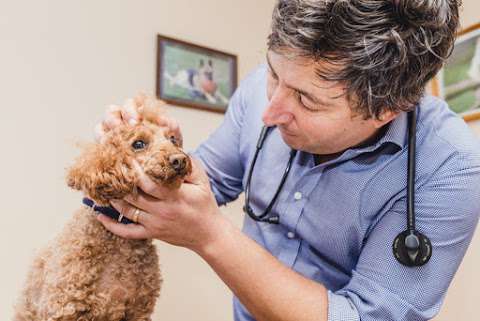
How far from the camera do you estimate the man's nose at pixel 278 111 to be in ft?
2.77

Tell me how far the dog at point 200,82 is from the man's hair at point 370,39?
3.83 ft

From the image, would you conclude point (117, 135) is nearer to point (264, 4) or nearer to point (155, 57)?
point (155, 57)

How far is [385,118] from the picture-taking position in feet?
2.88

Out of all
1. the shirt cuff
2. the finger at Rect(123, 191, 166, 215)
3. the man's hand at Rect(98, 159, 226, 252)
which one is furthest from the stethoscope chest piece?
the finger at Rect(123, 191, 166, 215)

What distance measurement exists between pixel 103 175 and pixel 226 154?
1.45ft

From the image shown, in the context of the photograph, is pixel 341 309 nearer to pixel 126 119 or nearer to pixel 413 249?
pixel 413 249

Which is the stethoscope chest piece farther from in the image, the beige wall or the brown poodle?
the beige wall

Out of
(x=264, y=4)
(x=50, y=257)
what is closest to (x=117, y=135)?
(x=50, y=257)

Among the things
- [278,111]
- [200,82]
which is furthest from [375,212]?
[200,82]

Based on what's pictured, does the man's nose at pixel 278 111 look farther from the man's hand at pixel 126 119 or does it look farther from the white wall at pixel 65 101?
the white wall at pixel 65 101

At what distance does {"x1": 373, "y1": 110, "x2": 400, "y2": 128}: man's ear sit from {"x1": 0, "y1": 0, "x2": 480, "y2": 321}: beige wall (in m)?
1.11

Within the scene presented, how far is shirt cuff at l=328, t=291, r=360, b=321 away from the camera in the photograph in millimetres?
859

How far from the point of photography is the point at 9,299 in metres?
1.48

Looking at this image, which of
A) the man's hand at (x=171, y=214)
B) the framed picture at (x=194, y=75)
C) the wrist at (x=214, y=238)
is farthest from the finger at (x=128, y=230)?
the framed picture at (x=194, y=75)
